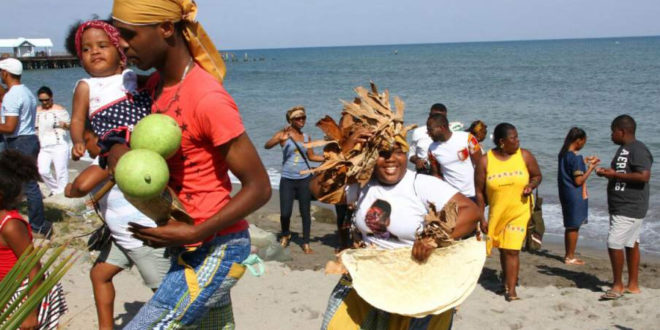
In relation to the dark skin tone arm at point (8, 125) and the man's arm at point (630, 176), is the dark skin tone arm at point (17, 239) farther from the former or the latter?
the man's arm at point (630, 176)

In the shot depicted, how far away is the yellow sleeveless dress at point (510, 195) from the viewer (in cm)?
661

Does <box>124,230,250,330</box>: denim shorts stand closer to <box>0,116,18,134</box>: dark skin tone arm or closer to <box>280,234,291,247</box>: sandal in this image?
<box>0,116,18,134</box>: dark skin tone arm

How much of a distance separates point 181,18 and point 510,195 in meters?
4.72

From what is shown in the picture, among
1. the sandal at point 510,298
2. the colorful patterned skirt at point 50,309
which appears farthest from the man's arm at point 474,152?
the colorful patterned skirt at point 50,309

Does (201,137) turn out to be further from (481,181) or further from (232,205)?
(481,181)

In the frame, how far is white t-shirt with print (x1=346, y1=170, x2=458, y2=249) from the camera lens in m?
3.53

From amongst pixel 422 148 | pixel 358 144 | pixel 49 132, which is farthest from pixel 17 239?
pixel 49 132

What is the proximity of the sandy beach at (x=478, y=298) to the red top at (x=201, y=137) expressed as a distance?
111 inches

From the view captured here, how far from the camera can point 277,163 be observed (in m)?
18.0

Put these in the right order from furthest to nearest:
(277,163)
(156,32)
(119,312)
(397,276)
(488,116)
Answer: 1. (488,116)
2. (277,163)
3. (119,312)
4. (397,276)
5. (156,32)

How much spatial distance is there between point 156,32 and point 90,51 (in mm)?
1172

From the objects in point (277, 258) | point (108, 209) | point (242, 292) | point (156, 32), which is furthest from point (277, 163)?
point (156, 32)

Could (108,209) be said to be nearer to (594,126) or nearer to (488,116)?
(594,126)

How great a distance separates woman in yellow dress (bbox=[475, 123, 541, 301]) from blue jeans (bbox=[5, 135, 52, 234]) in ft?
17.7
